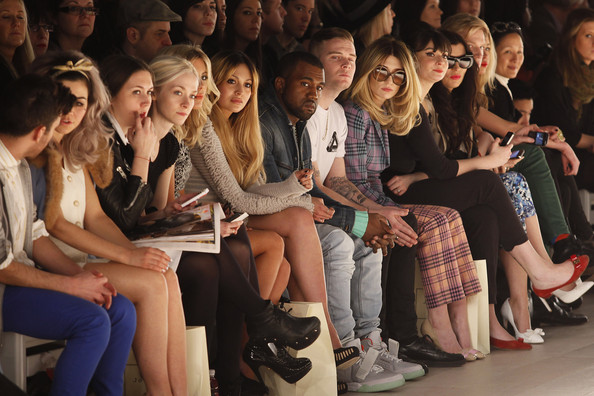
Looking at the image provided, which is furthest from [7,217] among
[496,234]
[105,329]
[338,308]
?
[496,234]

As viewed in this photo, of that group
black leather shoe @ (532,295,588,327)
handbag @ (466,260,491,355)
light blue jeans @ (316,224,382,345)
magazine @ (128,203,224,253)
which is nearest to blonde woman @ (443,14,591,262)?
black leather shoe @ (532,295,588,327)

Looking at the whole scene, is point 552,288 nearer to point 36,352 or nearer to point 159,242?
point 159,242

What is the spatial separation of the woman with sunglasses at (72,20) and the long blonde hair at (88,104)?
1.02m

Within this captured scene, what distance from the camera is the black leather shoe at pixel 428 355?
12.4 ft

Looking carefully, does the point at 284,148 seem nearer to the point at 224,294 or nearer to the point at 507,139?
the point at 224,294

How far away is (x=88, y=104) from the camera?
2.70 metres

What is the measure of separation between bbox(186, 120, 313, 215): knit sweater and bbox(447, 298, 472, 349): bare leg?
3.11 feet

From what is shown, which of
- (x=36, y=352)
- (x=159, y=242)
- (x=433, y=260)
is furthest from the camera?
(x=433, y=260)

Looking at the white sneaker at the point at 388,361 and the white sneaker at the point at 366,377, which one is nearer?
the white sneaker at the point at 366,377

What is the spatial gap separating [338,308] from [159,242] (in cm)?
92

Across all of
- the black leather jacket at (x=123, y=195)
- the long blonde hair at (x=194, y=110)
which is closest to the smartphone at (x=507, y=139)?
the long blonde hair at (x=194, y=110)

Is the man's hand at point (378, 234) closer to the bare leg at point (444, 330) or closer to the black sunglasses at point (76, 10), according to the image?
the bare leg at point (444, 330)

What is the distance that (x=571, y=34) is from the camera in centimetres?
549

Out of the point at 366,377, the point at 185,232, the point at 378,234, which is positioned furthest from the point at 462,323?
the point at 185,232
